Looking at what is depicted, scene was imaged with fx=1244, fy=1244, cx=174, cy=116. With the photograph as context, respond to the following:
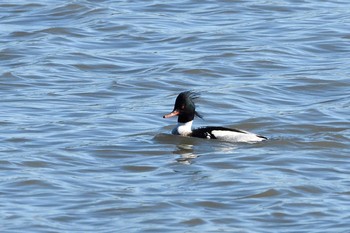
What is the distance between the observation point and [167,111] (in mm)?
16484

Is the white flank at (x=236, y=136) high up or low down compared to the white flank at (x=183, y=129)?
up

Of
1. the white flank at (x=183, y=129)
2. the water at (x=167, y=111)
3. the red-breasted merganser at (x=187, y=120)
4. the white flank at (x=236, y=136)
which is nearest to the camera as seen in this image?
the water at (x=167, y=111)

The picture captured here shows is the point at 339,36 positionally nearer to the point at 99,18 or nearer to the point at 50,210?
the point at 99,18

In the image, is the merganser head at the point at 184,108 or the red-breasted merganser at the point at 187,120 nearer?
the red-breasted merganser at the point at 187,120

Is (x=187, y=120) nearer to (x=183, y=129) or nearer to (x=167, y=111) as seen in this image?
(x=183, y=129)

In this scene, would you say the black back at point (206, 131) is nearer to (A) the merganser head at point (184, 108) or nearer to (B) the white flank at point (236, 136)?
(B) the white flank at point (236, 136)

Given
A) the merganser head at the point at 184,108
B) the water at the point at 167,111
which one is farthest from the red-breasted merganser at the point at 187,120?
the water at the point at 167,111

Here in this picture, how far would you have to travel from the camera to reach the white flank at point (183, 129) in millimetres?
15289

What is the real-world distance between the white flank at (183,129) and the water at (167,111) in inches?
3.9

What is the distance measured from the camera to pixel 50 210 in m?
11.6

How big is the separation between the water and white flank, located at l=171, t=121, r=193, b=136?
0.32ft

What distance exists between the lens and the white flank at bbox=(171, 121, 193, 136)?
15.3 meters

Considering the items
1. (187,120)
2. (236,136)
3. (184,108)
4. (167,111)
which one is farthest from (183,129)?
(167,111)

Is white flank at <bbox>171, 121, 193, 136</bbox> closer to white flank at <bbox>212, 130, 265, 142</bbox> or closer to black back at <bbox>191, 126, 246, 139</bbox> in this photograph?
black back at <bbox>191, 126, 246, 139</bbox>
